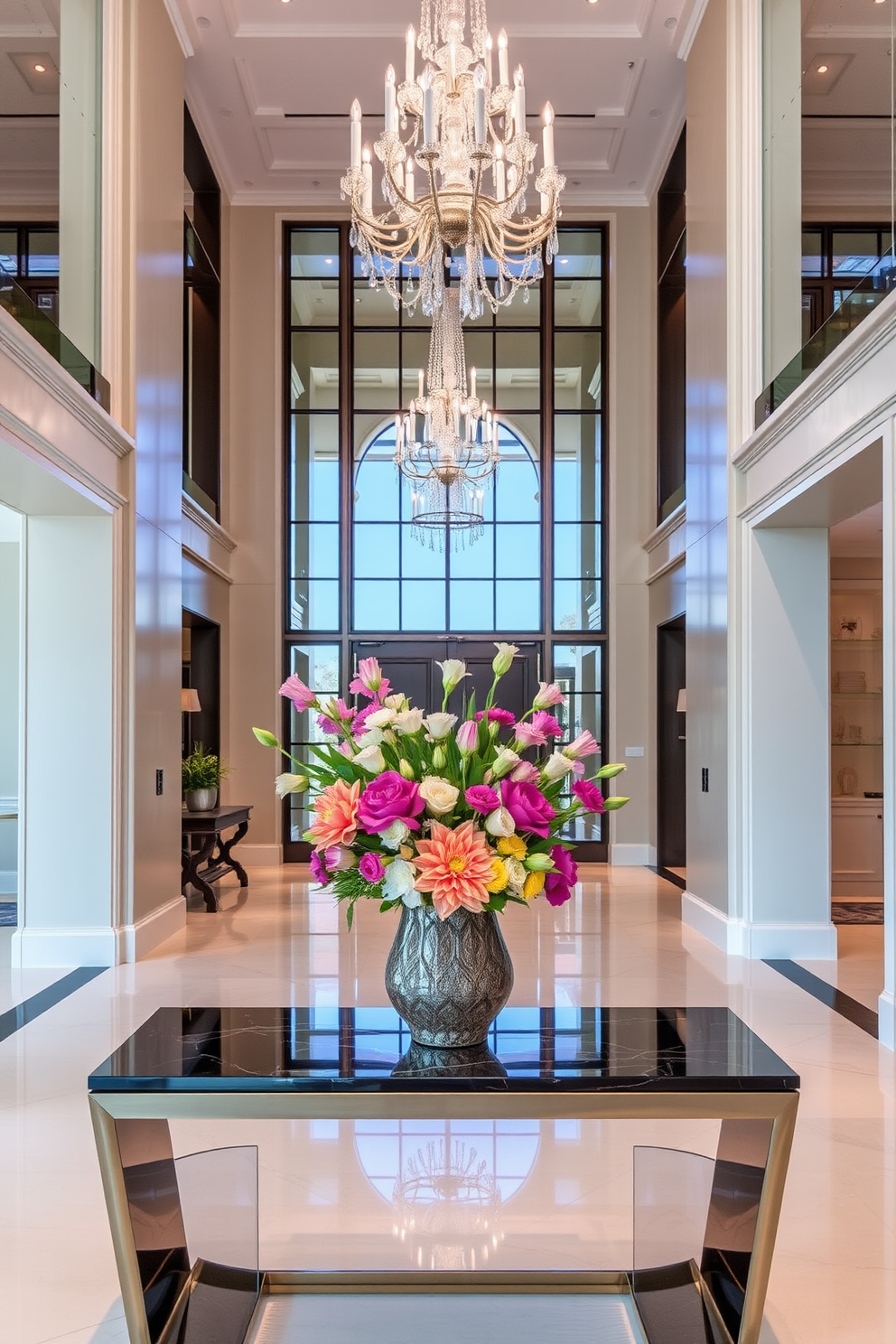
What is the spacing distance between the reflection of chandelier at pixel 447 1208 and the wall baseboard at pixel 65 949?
359 cm

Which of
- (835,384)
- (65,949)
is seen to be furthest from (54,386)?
(835,384)

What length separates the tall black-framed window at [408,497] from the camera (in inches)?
480

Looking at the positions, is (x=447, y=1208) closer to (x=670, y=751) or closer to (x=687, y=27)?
(x=670, y=751)

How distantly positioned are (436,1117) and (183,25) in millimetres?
9270

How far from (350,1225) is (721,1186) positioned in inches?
47.0

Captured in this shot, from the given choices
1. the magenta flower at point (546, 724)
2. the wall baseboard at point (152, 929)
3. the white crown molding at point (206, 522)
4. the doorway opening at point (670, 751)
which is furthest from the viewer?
the doorway opening at point (670, 751)

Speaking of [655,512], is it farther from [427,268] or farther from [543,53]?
[427,268]

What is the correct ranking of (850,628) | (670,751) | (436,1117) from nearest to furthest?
1. (436,1117)
2. (850,628)
3. (670,751)

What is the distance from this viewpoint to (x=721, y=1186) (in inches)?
94.9

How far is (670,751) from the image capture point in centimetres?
1169

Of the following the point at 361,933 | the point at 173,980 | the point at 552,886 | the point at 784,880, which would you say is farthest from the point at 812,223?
the point at 552,886

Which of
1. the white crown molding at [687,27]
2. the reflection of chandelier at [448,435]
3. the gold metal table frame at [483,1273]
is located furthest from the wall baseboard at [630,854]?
the gold metal table frame at [483,1273]

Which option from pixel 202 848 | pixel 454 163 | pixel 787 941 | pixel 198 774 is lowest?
pixel 787 941

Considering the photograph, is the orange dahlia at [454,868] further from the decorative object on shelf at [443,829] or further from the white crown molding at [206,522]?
the white crown molding at [206,522]
